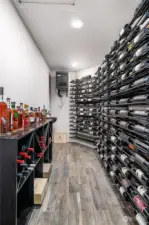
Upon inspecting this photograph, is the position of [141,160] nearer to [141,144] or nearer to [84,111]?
[141,144]

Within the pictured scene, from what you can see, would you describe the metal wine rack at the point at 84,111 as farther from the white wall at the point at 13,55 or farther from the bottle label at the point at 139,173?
the bottle label at the point at 139,173

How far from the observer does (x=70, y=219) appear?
213cm

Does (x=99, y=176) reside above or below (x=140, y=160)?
below

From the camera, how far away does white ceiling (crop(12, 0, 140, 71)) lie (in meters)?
2.85

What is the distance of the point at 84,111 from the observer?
649cm

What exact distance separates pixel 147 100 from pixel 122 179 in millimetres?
1320

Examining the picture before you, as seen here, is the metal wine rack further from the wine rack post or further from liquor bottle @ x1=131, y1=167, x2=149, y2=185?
the wine rack post

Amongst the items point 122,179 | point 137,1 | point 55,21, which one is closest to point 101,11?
point 137,1

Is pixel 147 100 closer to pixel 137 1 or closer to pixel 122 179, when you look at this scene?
pixel 122 179

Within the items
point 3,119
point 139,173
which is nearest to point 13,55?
point 3,119

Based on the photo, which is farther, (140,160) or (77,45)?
(77,45)

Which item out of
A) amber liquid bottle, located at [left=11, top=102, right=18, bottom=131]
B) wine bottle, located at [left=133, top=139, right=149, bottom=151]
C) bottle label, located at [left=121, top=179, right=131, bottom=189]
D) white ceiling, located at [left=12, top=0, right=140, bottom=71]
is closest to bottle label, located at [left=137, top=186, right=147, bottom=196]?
wine bottle, located at [left=133, top=139, right=149, bottom=151]

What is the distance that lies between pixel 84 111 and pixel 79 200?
13.4ft

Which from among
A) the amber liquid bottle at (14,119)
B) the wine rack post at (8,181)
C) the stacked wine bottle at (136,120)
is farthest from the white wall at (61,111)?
the wine rack post at (8,181)
